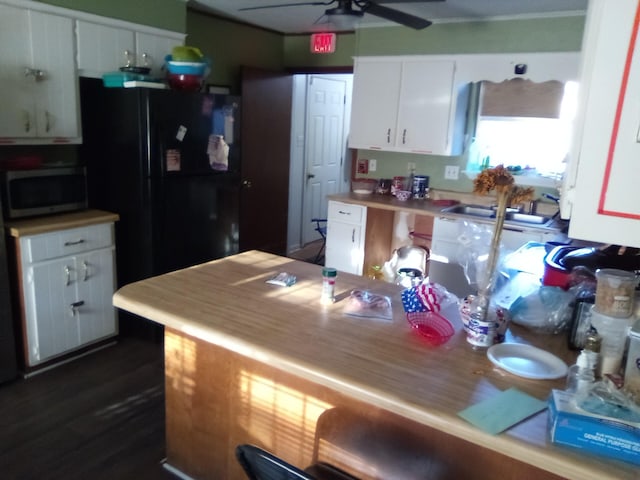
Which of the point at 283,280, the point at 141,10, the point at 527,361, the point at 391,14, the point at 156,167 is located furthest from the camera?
the point at 141,10

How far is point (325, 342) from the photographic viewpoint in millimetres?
1546

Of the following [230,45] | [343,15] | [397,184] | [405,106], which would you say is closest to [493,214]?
[397,184]

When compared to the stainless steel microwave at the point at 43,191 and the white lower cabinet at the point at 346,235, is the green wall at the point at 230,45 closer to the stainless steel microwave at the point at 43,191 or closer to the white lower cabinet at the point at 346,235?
the white lower cabinet at the point at 346,235

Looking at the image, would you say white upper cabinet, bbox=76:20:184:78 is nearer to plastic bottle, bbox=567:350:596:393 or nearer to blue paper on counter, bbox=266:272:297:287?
blue paper on counter, bbox=266:272:297:287

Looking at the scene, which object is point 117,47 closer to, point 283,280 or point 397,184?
point 283,280

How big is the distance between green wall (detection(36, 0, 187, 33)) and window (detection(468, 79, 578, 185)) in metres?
2.42

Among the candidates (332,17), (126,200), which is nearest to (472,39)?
(332,17)

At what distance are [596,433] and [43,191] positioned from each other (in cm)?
298

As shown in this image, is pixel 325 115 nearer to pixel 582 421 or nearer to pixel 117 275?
pixel 117 275

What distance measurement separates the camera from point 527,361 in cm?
147

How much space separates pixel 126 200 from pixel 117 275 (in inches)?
20.6

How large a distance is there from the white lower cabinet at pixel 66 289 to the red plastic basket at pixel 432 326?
2.19m

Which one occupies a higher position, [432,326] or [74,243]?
[432,326]

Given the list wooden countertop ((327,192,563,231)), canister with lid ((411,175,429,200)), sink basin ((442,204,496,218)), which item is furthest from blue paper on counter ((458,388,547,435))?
canister with lid ((411,175,429,200))
